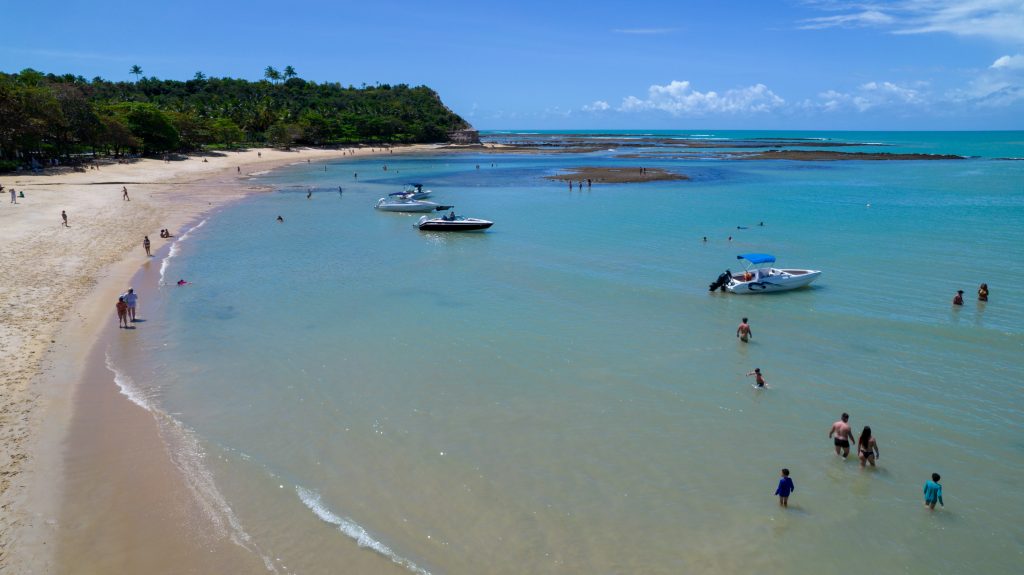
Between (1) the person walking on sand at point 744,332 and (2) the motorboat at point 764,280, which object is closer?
(1) the person walking on sand at point 744,332

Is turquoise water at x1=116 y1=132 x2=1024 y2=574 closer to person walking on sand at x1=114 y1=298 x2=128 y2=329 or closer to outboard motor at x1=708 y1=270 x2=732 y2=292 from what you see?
outboard motor at x1=708 y1=270 x2=732 y2=292

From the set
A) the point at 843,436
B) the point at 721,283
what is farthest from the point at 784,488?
the point at 721,283

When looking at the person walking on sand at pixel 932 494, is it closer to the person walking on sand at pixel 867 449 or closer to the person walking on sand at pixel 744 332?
the person walking on sand at pixel 867 449

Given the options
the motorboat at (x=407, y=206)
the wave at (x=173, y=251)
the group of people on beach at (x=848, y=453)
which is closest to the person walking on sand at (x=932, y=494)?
the group of people on beach at (x=848, y=453)

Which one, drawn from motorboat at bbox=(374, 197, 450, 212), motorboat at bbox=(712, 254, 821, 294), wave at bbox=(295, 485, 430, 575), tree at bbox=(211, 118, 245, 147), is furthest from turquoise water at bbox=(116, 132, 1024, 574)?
tree at bbox=(211, 118, 245, 147)

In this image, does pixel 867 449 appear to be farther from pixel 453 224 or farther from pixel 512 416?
pixel 453 224

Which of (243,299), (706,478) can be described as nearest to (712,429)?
(706,478)
